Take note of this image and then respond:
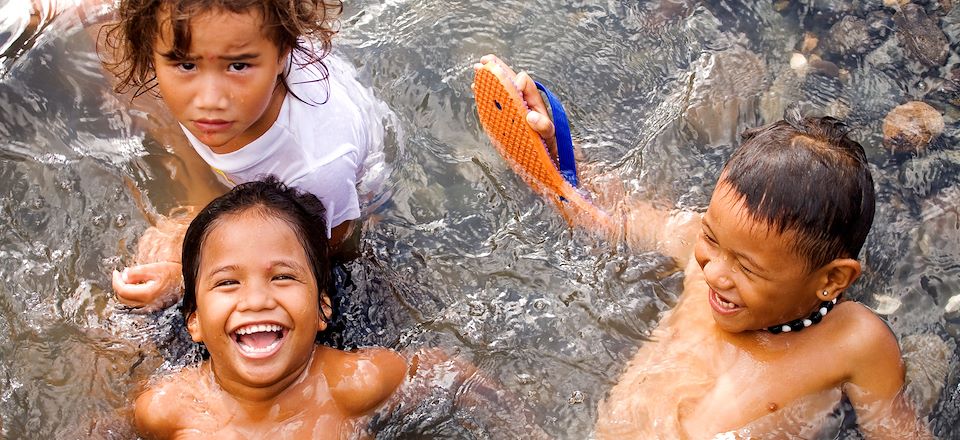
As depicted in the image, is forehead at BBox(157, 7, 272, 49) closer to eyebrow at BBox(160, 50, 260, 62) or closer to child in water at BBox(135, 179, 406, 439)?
eyebrow at BBox(160, 50, 260, 62)

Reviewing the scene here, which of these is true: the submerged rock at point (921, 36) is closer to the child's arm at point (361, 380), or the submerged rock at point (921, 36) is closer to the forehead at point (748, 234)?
the forehead at point (748, 234)

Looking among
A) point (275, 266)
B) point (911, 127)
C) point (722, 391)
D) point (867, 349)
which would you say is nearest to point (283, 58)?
point (275, 266)

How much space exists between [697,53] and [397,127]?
4.43ft

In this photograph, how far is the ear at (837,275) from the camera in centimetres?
275

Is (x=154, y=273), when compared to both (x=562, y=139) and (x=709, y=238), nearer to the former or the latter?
(x=562, y=139)

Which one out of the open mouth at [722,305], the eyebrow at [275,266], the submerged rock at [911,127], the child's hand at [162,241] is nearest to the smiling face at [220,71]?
the eyebrow at [275,266]

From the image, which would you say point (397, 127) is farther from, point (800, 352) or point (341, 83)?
point (800, 352)

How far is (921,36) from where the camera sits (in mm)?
4090

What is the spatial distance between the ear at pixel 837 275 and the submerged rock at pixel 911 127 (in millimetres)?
1193

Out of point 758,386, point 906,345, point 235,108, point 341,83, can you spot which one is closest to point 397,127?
point 341,83

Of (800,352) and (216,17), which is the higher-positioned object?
(216,17)

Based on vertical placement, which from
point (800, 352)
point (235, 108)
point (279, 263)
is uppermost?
point (235, 108)

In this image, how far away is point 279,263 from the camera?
2.82 metres

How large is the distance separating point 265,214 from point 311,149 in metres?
0.35
